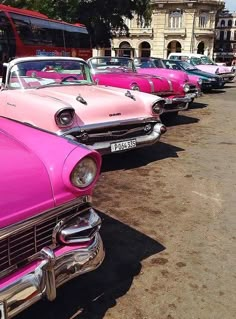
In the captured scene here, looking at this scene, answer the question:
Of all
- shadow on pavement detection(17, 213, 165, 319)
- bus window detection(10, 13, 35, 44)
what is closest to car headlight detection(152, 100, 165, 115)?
shadow on pavement detection(17, 213, 165, 319)

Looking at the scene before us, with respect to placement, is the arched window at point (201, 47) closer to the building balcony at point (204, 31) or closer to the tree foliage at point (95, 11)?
the building balcony at point (204, 31)

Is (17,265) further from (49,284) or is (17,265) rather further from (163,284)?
(163,284)

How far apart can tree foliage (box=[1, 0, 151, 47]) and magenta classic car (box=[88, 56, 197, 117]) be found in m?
15.3

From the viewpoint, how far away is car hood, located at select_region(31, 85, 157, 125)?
4.95 metres

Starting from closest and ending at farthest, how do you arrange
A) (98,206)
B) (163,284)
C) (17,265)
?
(17,265) → (163,284) → (98,206)

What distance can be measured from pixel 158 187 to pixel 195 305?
2.28 metres

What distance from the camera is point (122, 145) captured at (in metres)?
5.16

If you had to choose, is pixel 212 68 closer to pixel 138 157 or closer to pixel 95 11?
pixel 95 11

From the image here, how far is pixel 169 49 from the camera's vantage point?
63.3m

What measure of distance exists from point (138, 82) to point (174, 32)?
55929mm

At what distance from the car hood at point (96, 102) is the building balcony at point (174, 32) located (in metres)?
57.5

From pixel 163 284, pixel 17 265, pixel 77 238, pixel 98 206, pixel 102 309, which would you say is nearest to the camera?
pixel 17 265

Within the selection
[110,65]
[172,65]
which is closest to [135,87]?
[110,65]

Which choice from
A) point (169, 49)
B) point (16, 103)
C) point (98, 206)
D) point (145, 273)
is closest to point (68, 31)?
point (16, 103)
